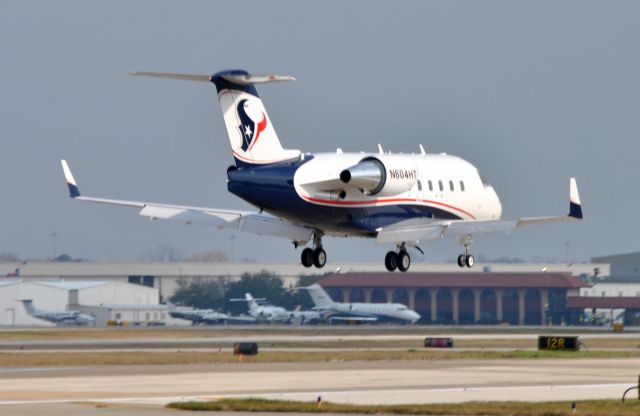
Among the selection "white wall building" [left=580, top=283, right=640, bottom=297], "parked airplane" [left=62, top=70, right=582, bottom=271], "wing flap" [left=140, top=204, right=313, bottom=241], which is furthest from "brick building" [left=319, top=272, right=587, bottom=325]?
"wing flap" [left=140, top=204, right=313, bottom=241]

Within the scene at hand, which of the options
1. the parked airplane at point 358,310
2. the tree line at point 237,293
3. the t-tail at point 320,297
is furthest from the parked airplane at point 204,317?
the parked airplane at point 358,310

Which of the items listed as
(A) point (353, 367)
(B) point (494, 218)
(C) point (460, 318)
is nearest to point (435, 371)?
(A) point (353, 367)

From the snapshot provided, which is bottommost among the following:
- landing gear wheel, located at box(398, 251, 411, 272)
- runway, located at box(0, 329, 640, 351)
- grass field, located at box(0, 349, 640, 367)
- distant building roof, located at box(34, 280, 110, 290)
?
grass field, located at box(0, 349, 640, 367)

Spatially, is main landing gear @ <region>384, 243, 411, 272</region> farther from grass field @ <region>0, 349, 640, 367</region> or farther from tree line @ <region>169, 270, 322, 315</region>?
tree line @ <region>169, 270, 322, 315</region>

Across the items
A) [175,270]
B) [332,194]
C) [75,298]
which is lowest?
[75,298]

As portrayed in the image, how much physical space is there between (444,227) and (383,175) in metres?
6.34

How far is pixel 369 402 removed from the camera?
44688mm

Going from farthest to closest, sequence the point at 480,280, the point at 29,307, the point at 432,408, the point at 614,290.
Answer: the point at 614,290, the point at 480,280, the point at 29,307, the point at 432,408

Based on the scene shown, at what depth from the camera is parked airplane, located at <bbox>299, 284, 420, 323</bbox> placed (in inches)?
5615

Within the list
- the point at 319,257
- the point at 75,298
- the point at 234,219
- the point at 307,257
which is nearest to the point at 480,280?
the point at 75,298

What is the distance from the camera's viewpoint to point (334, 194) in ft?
194

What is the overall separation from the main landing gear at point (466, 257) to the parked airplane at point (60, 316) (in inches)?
3134

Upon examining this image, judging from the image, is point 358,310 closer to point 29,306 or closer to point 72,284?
point 72,284

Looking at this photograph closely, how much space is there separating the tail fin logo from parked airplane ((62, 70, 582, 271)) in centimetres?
4
